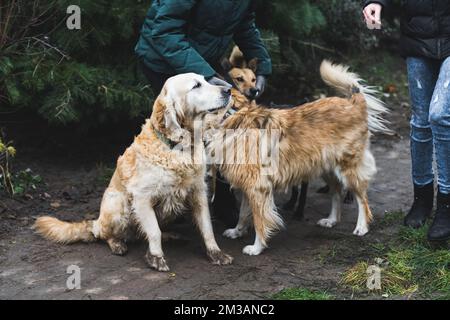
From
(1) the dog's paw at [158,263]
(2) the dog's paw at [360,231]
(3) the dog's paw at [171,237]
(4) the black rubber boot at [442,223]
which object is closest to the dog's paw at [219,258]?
(1) the dog's paw at [158,263]

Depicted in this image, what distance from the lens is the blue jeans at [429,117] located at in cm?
397

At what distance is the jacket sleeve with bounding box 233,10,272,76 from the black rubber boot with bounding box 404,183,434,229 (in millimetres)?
1518

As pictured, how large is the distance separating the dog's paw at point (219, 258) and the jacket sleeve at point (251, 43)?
1.58 m

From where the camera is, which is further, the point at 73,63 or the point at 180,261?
the point at 73,63

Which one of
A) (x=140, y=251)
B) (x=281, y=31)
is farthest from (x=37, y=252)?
(x=281, y=31)

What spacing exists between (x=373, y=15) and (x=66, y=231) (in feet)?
8.61

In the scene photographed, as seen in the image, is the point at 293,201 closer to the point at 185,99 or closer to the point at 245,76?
the point at 245,76

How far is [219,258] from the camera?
4211 millimetres

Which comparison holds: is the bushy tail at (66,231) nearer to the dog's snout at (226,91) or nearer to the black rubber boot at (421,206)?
the dog's snout at (226,91)

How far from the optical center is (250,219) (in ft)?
15.6

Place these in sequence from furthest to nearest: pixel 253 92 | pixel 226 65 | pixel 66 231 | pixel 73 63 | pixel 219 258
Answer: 1. pixel 73 63
2. pixel 226 65
3. pixel 253 92
4. pixel 66 231
5. pixel 219 258

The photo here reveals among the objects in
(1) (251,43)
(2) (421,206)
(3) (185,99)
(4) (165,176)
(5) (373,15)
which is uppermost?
(5) (373,15)

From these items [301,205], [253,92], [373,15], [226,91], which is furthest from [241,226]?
[373,15]
